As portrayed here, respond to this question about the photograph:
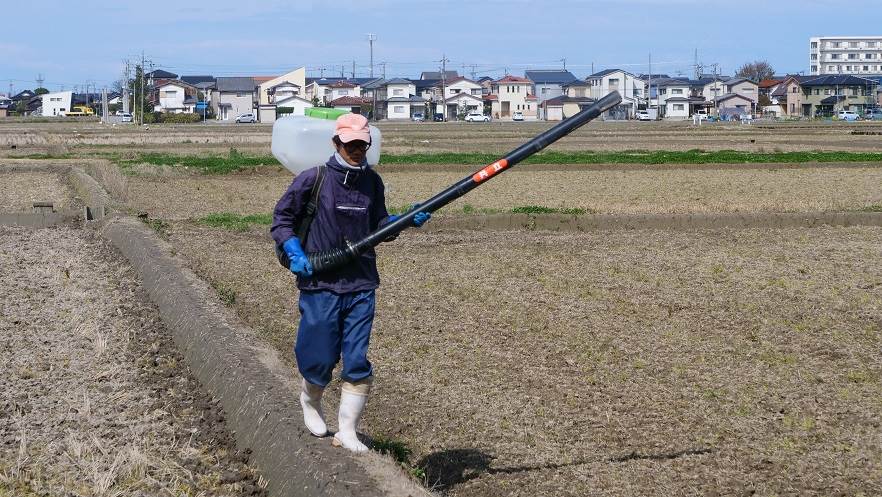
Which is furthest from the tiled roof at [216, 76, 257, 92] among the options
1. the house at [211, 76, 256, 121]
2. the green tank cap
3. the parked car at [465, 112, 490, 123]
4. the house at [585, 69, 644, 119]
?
the green tank cap

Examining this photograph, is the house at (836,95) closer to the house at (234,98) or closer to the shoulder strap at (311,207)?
the house at (234,98)

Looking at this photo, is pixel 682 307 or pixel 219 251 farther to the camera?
pixel 219 251

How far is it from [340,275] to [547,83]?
105 meters

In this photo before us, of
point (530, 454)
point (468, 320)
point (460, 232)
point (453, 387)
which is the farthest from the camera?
point (460, 232)

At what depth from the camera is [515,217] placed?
48.9ft

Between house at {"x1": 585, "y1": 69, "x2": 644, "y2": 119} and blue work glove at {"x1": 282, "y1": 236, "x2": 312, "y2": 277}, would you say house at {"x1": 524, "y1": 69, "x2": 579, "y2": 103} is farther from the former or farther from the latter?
blue work glove at {"x1": 282, "y1": 236, "x2": 312, "y2": 277}

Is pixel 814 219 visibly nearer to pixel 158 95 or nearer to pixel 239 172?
pixel 239 172

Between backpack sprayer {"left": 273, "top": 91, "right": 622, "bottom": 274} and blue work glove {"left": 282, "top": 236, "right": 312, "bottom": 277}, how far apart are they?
5 cm

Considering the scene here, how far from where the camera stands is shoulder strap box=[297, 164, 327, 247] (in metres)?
4.59

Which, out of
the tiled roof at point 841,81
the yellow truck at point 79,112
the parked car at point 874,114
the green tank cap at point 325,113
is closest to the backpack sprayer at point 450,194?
the green tank cap at point 325,113

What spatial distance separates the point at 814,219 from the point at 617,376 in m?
9.41

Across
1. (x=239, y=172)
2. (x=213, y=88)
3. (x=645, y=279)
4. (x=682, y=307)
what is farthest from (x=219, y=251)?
(x=213, y=88)

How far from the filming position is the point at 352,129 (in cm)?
449

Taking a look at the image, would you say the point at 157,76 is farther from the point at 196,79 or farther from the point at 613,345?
the point at 613,345
